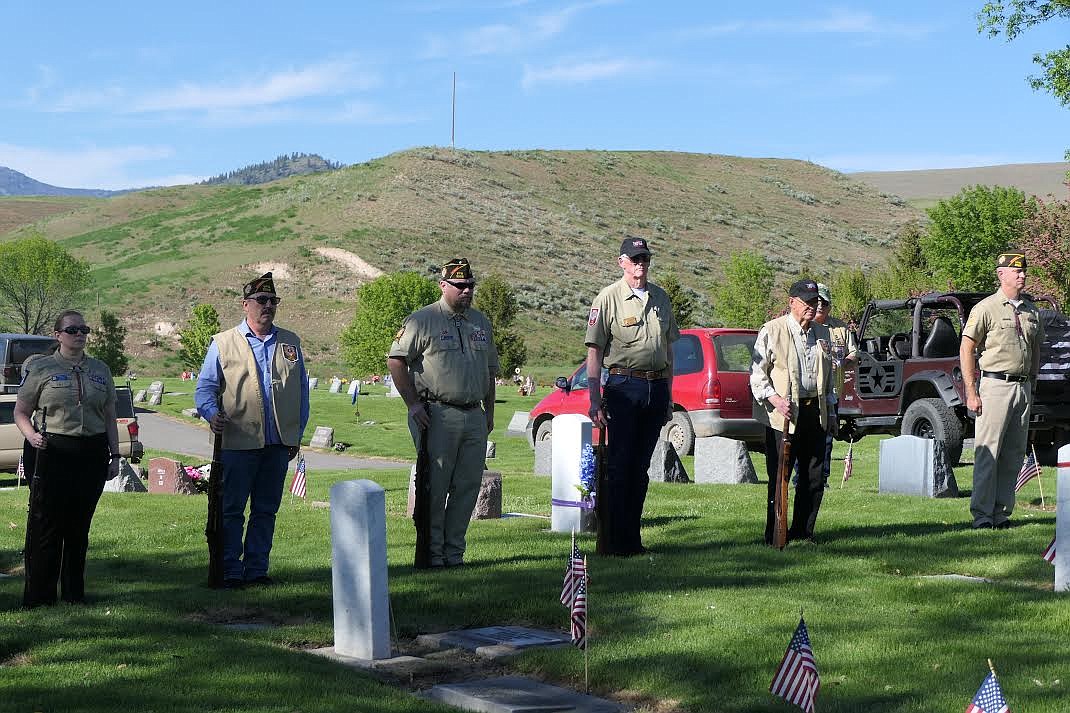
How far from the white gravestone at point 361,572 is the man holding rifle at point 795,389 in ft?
11.3

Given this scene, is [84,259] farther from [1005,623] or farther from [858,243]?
[1005,623]

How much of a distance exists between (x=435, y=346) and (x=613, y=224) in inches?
4197

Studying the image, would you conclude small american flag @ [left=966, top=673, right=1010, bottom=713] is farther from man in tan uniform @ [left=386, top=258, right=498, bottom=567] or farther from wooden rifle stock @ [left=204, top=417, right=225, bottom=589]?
wooden rifle stock @ [left=204, top=417, right=225, bottom=589]

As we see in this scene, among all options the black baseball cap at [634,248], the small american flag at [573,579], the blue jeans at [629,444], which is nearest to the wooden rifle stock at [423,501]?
the blue jeans at [629,444]

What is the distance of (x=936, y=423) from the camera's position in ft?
54.9

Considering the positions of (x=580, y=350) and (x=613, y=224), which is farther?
(x=613, y=224)

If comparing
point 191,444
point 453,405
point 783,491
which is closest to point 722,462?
point 783,491

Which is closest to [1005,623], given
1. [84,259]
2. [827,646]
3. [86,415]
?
[827,646]

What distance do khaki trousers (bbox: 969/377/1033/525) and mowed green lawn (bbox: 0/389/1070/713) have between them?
0.40 meters

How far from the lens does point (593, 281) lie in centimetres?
9719

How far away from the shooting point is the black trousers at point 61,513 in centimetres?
833

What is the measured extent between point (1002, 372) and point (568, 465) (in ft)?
11.2

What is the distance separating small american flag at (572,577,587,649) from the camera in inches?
259

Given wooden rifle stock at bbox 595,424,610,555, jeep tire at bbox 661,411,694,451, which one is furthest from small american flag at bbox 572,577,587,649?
jeep tire at bbox 661,411,694,451
